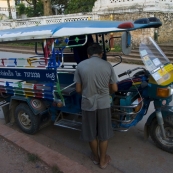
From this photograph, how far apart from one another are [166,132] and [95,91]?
4.30ft

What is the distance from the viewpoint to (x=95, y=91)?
8.73 feet

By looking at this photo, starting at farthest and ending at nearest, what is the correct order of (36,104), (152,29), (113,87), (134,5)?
(134,5), (152,29), (36,104), (113,87)

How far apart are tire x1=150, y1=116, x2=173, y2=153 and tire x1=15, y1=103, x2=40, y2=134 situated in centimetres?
190

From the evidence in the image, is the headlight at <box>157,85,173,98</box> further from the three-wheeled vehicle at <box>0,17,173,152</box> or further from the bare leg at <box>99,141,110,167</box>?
the bare leg at <box>99,141,110,167</box>

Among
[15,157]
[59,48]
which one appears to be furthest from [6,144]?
[59,48]

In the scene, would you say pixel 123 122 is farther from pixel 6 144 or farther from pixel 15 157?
pixel 6 144

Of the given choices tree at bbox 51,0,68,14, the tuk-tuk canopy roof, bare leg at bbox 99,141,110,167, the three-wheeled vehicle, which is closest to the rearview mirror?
the three-wheeled vehicle

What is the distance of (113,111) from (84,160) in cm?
82

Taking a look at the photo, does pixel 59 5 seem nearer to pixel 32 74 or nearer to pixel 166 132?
pixel 32 74

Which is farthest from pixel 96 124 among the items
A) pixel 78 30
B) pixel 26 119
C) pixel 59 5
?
pixel 59 5

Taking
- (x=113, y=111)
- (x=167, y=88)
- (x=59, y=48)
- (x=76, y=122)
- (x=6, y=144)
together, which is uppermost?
(x=59, y=48)

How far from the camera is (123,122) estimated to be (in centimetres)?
320

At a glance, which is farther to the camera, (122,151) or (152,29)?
(152,29)

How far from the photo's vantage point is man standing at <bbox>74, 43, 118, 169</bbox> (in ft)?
8.59
